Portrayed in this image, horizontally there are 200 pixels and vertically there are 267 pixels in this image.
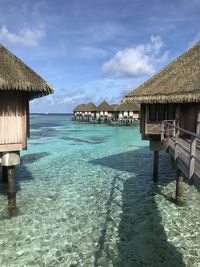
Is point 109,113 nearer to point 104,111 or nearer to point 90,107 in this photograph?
point 104,111

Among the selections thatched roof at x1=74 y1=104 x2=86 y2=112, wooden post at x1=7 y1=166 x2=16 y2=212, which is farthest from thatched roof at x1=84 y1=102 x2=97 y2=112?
wooden post at x1=7 y1=166 x2=16 y2=212

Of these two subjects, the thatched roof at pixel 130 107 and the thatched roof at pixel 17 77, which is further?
the thatched roof at pixel 130 107

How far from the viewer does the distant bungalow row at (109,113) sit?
63.9m

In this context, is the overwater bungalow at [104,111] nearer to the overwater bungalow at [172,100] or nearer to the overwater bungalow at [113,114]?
the overwater bungalow at [113,114]

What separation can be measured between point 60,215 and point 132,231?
300cm

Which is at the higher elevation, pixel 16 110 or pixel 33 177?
pixel 16 110

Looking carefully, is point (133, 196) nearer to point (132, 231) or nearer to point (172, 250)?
point (132, 231)

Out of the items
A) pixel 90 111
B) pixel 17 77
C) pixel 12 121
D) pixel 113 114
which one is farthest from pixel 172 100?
pixel 90 111

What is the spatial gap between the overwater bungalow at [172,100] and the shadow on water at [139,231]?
148 centimetres

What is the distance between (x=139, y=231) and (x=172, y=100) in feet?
20.3

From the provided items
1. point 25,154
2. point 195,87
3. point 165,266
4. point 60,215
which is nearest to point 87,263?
point 165,266

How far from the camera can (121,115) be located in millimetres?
66062

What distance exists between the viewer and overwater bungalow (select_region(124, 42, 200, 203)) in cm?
1299

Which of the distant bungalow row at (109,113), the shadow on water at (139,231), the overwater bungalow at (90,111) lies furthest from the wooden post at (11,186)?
the overwater bungalow at (90,111)
